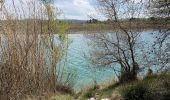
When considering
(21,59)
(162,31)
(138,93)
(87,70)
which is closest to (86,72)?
(87,70)

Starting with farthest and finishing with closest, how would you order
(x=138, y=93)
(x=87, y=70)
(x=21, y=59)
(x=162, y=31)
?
(x=87, y=70), (x=162, y=31), (x=138, y=93), (x=21, y=59)

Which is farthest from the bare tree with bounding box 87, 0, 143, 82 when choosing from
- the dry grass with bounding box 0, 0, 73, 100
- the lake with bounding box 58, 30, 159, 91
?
the dry grass with bounding box 0, 0, 73, 100

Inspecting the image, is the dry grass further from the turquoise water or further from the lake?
the turquoise water

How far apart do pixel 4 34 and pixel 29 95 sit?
6.21 ft

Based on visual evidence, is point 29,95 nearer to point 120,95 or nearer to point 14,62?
point 14,62

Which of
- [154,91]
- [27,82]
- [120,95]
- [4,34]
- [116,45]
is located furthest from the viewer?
[116,45]

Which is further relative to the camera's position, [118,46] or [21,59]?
[118,46]

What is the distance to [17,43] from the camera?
29.1 feet

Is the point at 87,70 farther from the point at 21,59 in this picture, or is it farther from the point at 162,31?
the point at 21,59

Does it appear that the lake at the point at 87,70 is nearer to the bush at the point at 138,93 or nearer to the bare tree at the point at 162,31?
the bare tree at the point at 162,31

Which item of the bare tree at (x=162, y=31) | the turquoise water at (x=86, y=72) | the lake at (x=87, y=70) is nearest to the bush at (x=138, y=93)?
the bare tree at (x=162, y=31)

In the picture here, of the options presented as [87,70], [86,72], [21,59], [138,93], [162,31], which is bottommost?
[86,72]

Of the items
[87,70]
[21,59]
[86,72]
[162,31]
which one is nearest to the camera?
[21,59]

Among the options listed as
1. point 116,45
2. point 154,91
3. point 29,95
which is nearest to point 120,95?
point 154,91
